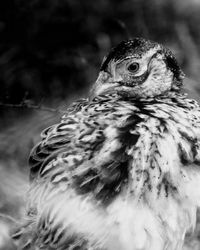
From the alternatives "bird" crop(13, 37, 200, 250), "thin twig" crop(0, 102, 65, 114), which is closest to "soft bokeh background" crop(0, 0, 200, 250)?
"thin twig" crop(0, 102, 65, 114)

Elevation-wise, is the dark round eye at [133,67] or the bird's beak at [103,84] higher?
the dark round eye at [133,67]

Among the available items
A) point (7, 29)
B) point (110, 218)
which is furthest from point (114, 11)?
point (110, 218)

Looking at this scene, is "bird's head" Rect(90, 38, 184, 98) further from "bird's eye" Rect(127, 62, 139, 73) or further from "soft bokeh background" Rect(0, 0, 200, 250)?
"soft bokeh background" Rect(0, 0, 200, 250)

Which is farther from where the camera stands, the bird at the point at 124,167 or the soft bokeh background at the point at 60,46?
the soft bokeh background at the point at 60,46

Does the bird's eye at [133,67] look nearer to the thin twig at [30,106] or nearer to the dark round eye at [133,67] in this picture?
the dark round eye at [133,67]

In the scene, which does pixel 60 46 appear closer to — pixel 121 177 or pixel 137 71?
pixel 137 71

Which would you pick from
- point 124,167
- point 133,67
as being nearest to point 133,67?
point 133,67

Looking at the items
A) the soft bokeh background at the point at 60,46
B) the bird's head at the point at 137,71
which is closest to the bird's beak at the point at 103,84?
the bird's head at the point at 137,71
